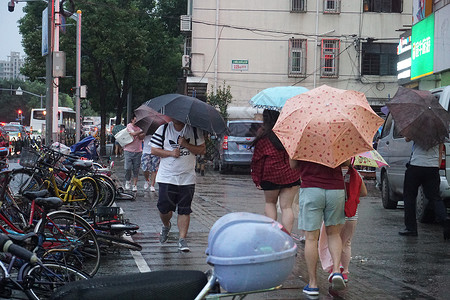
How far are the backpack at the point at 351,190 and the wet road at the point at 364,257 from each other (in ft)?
2.59

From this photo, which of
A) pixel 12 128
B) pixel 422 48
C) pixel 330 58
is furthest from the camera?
pixel 12 128

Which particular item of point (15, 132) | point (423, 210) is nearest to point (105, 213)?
point (423, 210)

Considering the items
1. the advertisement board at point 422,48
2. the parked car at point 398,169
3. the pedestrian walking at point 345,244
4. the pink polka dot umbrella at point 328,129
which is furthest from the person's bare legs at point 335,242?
the advertisement board at point 422,48

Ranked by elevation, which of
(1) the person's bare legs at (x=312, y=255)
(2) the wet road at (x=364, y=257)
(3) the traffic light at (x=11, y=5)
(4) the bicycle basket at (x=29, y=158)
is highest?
(3) the traffic light at (x=11, y=5)

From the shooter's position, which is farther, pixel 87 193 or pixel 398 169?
pixel 398 169

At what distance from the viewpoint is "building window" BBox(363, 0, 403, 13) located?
32.6 m

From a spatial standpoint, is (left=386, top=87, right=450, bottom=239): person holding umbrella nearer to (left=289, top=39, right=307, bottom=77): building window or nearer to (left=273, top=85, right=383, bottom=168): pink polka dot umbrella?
(left=273, top=85, right=383, bottom=168): pink polka dot umbrella

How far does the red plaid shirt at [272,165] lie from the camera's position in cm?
796

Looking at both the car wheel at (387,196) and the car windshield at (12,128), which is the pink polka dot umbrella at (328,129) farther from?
the car windshield at (12,128)

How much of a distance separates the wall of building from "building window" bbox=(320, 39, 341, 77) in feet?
0.70

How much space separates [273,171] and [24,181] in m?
4.99

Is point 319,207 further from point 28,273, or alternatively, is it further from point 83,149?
point 83,149

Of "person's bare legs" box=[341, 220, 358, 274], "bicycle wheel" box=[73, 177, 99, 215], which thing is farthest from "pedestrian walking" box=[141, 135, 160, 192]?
"person's bare legs" box=[341, 220, 358, 274]

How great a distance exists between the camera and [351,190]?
20.7ft
